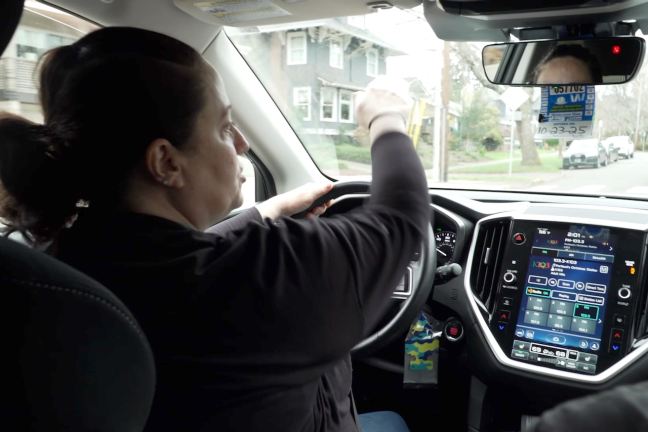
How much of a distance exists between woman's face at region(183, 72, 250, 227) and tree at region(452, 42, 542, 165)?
5.61ft

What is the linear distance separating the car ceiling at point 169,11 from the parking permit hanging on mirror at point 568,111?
0.71m

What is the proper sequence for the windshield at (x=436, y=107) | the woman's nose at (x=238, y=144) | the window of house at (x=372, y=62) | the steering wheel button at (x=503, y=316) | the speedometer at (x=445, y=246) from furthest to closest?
the window of house at (x=372, y=62), the speedometer at (x=445, y=246), the windshield at (x=436, y=107), the steering wheel button at (x=503, y=316), the woman's nose at (x=238, y=144)

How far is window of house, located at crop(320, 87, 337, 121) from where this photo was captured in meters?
3.49

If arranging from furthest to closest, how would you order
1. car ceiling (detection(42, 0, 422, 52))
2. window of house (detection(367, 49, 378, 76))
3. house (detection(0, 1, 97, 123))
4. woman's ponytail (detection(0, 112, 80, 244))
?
window of house (detection(367, 49, 378, 76)) < car ceiling (detection(42, 0, 422, 52)) < house (detection(0, 1, 97, 123)) < woman's ponytail (detection(0, 112, 80, 244))

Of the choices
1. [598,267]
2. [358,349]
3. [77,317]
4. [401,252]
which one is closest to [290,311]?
[401,252]

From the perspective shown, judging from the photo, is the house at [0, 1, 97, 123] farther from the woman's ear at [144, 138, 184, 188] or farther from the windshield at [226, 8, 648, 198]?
the woman's ear at [144, 138, 184, 188]

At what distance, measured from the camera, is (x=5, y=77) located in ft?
7.51

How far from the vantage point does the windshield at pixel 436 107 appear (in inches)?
113

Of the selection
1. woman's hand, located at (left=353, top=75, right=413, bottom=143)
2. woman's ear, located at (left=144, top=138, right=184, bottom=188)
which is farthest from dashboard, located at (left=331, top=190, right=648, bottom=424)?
woman's ear, located at (left=144, top=138, right=184, bottom=188)

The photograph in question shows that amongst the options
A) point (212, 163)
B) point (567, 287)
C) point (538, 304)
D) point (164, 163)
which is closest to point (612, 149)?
point (567, 287)

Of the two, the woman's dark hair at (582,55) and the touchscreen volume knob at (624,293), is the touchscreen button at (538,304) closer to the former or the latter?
the touchscreen volume knob at (624,293)

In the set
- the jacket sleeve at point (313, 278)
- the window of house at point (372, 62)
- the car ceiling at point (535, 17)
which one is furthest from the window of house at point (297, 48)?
the jacket sleeve at point (313, 278)

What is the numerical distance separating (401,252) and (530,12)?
1.22 metres

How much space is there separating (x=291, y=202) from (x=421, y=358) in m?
1.11
